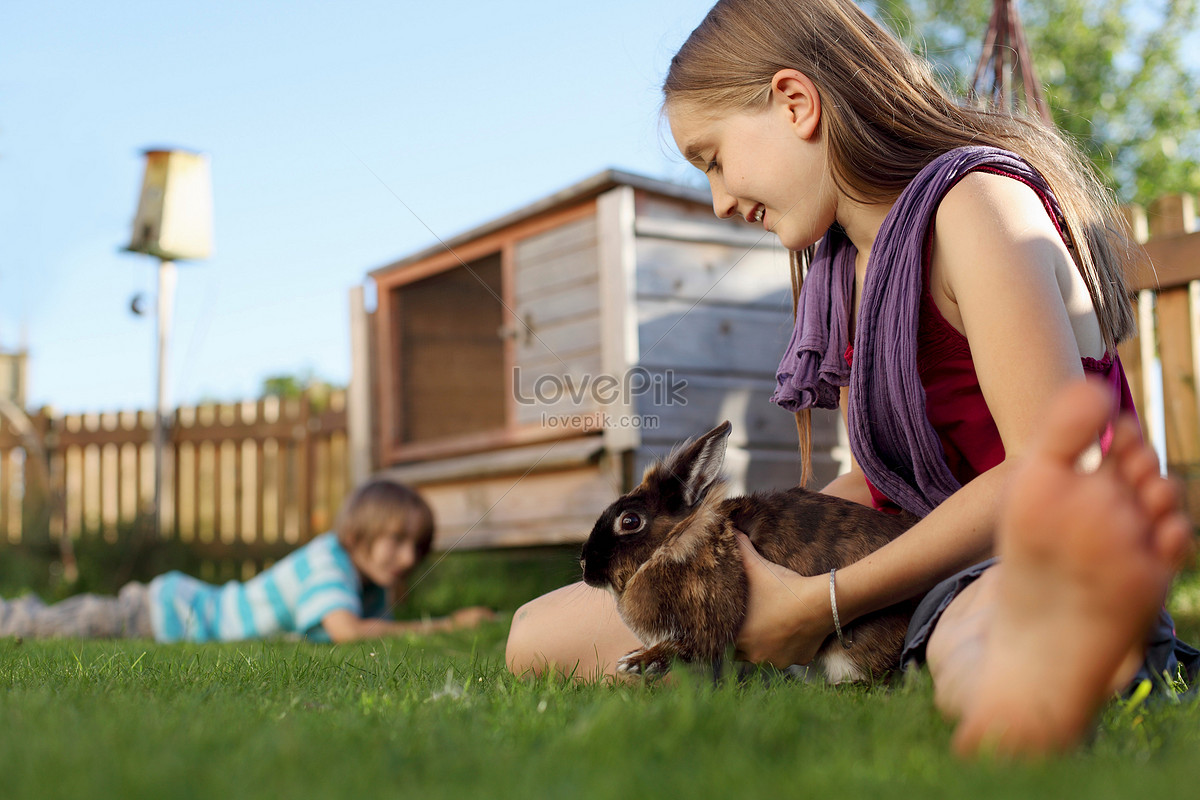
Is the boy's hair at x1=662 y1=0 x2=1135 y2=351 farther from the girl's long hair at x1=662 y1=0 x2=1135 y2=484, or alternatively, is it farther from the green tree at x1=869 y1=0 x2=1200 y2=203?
the green tree at x1=869 y1=0 x2=1200 y2=203

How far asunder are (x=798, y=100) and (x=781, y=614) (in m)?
1.15

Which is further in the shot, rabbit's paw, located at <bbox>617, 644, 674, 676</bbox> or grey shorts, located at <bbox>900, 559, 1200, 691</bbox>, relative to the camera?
rabbit's paw, located at <bbox>617, 644, 674, 676</bbox>

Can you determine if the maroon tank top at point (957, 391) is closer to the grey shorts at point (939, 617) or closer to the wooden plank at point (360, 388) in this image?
the grey shorts at point (939, 617)

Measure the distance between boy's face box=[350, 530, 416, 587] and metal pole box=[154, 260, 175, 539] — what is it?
12.6 feet

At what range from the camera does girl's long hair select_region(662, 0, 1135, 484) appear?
207 centimetres

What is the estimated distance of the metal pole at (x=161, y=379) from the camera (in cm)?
753

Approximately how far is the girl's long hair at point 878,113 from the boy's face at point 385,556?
9.71 ft

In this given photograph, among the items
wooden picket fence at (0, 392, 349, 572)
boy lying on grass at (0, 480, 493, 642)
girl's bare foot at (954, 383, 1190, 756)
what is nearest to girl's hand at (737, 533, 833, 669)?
girl's bare foot at (954, 383, 1190, 756)

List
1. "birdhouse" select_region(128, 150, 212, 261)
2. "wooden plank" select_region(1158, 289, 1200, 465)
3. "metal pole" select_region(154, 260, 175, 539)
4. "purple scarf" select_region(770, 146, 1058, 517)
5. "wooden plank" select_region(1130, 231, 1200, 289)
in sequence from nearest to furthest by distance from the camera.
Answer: "purple scarf" select_region(770, 146, 1058, 517) → "wooden plank" select_region(1130, 231, 1200, 289) → "wooden plank" select_region(1158, 289, 1200, 465) → "birdhouse" select_region(128, 150, 212, 261) → "metal pole" select_region(154, 260, 175, 539)

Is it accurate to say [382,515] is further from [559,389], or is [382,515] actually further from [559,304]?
[559,304]

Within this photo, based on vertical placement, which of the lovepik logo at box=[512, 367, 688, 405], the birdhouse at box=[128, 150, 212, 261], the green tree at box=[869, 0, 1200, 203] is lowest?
the lovepik logo at box=[512, 367, 688, 405]

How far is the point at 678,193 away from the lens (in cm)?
498

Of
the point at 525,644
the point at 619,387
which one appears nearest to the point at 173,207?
the point at 619,387

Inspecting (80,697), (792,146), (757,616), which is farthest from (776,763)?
(792,146)
